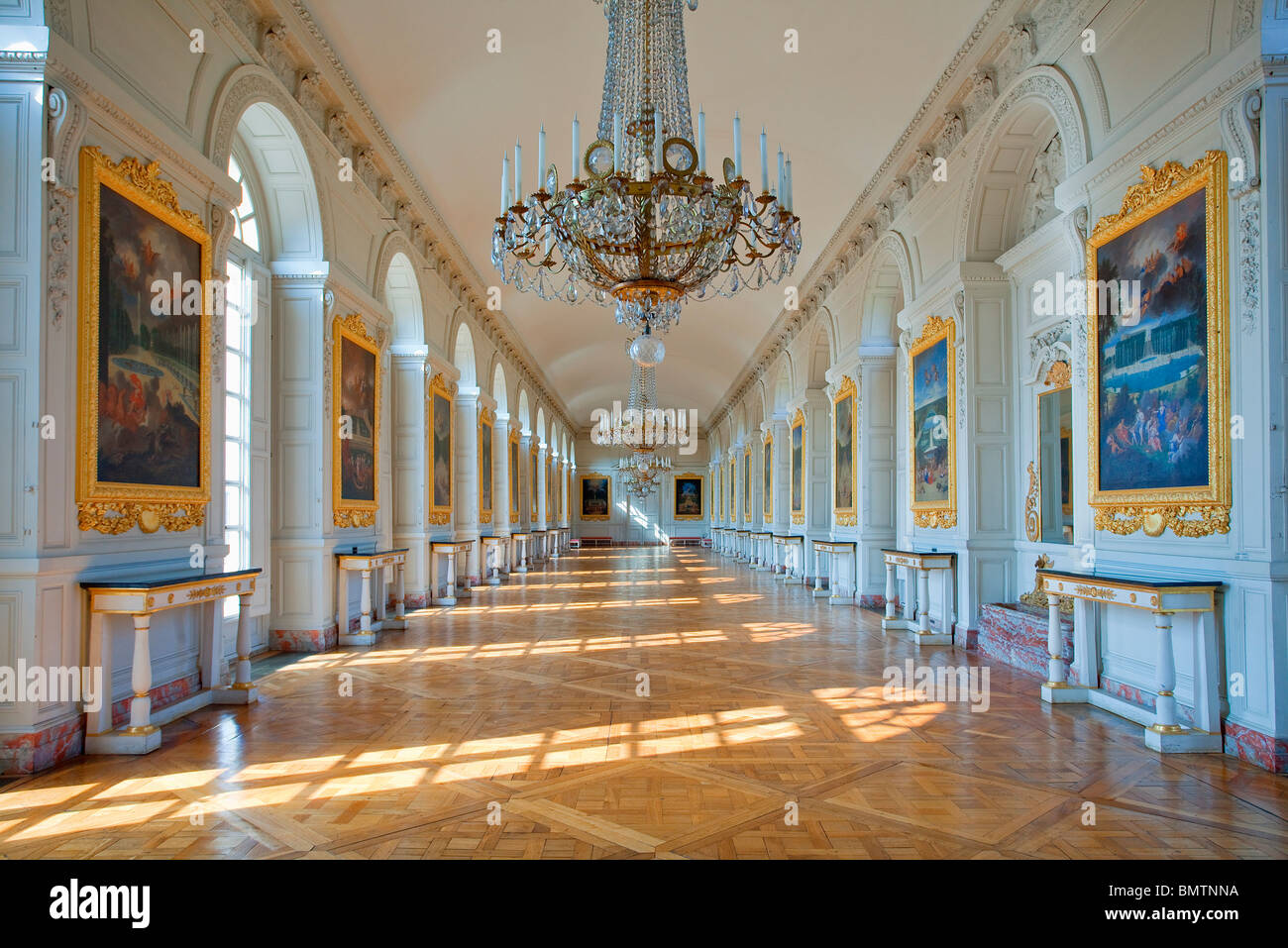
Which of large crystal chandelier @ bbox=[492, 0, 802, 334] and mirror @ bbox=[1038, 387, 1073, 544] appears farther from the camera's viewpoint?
mirror @ bbox=[1038, 387, 1073, 544]

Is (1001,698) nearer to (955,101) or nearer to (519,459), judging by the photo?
(955,101)

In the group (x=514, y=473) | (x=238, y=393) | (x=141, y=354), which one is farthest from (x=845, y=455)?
(x=514, y=473)

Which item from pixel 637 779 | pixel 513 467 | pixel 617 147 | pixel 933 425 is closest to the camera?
pixel 637 779

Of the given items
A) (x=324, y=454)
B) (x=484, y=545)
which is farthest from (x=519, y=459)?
(x=324, y=454)

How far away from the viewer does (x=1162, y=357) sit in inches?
210

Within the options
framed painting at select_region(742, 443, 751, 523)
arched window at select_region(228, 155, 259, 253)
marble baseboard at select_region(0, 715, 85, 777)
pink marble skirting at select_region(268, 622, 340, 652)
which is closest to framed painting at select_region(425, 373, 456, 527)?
pink marble skirting at select_region(268, 622, 340, 652)

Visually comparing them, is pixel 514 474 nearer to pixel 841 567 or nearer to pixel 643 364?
pixel 841 567

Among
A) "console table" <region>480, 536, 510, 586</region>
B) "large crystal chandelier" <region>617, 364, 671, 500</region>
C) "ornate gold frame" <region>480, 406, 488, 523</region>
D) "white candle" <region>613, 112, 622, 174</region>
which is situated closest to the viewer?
"white candle" <region>613, 112, 622, 174</region>

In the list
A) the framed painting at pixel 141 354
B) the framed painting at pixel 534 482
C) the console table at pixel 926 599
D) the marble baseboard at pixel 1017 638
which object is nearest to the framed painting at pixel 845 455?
the console table at pixel 926 599

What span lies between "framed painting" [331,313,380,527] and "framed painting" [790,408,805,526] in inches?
369

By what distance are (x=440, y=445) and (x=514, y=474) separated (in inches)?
341

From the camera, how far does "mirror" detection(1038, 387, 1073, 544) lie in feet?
25.8

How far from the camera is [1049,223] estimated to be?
7.42 meters

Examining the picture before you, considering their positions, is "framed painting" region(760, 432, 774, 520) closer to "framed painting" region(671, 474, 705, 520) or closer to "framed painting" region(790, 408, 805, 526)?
"framed painting" region(790, 408, 805, 526)
